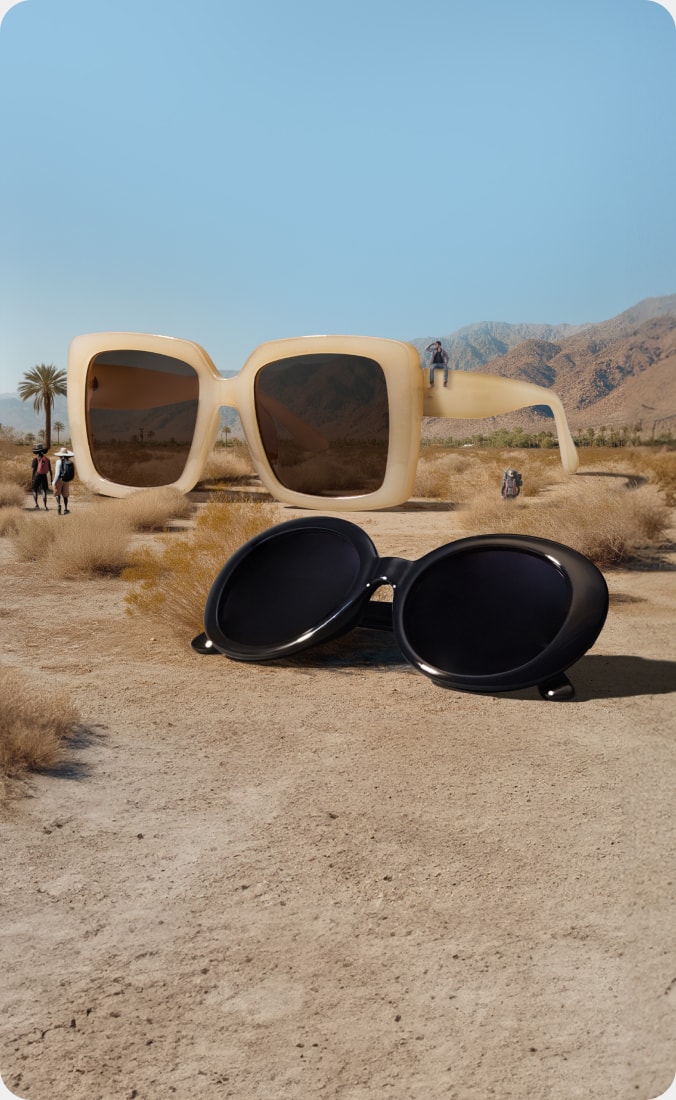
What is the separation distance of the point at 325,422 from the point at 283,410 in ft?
A: 1.64

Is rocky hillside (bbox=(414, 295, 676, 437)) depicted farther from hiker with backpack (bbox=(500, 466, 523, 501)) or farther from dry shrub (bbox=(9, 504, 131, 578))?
dry shrub (bbox=(9, 504, 131, 578))

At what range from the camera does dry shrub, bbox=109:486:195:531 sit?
Answer: 8312mm

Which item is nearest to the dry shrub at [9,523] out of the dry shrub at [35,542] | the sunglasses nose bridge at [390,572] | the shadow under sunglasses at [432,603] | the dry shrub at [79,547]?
the dry shrub at [35,542]

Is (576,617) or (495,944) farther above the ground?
→ (576,617)

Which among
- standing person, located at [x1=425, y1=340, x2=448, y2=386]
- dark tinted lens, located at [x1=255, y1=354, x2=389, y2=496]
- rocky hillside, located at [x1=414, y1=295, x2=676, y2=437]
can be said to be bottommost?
dark tinted lens, located at [x1=255, y1=354, x2=389, y2=496]

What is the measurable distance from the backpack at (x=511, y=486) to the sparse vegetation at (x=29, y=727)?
8.41 m

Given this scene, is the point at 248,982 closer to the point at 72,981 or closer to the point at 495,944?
the point at 72,981

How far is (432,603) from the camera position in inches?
126

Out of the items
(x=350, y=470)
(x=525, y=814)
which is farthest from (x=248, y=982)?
(x=350, y=470)

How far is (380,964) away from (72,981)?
0.57m

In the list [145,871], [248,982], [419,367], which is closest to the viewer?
[248,982]

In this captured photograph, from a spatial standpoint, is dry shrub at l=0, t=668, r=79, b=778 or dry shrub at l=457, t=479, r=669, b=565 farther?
dry shrub at l=457, t=479, r=669, b=565

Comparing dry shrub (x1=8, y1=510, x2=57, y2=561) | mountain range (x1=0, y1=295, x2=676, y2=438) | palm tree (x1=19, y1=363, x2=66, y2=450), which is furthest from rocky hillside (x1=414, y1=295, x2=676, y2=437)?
dry shrub (x1=8, y1=510, x2=57, y2=561)

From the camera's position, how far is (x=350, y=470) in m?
8.95
